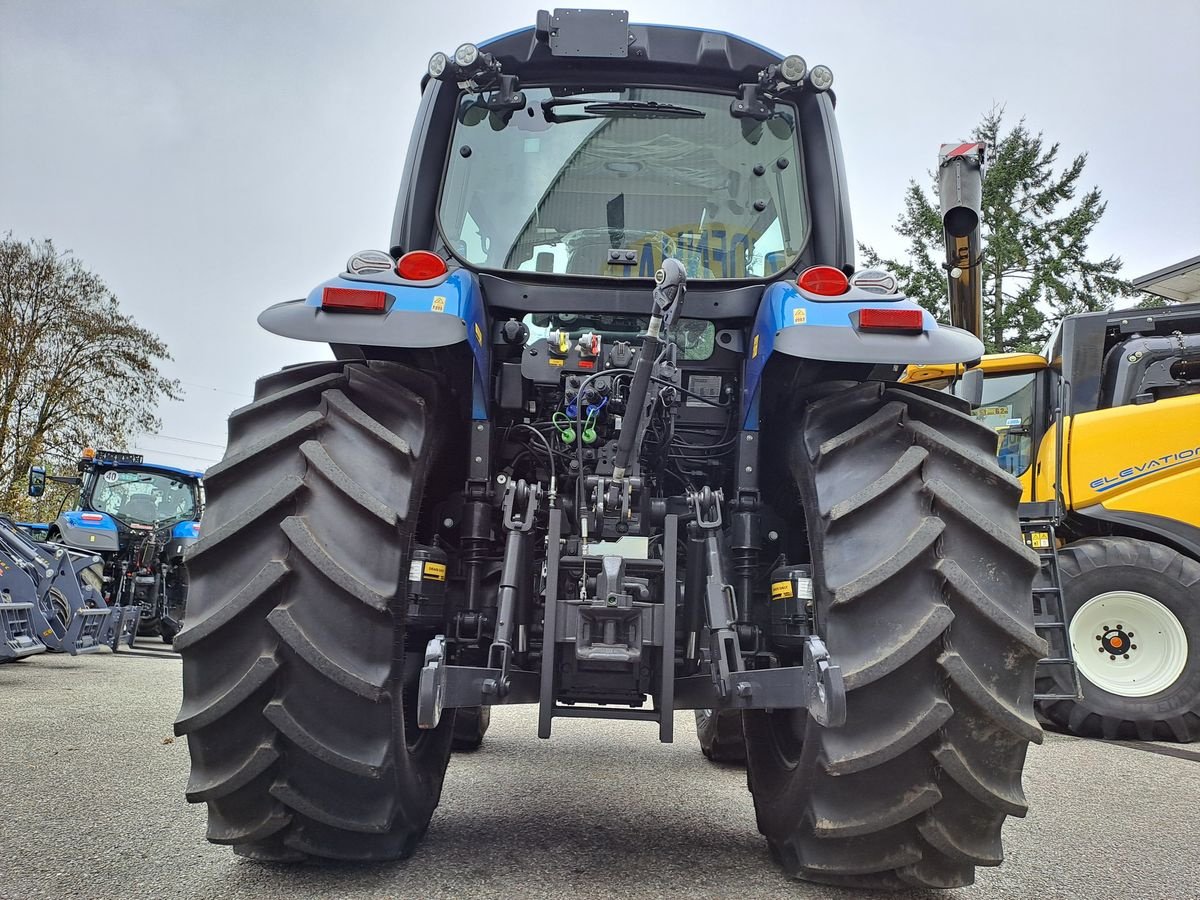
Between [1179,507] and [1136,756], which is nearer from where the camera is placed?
[1136,756]

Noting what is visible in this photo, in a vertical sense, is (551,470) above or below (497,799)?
above

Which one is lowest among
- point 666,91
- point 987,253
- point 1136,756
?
point 1136,756

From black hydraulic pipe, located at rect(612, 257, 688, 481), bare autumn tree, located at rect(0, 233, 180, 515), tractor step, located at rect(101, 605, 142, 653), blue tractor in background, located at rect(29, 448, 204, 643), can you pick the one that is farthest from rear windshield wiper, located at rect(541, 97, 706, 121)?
bare autumn tree, located at rect(0, 233, 180, 515)

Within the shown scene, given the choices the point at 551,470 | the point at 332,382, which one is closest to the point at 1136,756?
the point at 551,470

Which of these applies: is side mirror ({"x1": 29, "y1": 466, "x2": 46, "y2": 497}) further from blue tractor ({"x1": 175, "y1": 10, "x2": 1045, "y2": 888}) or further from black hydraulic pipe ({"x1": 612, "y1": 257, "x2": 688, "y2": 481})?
black hydraulic pipe ({"x1": 612, "y1": 257, "x2": 688, "y2": 481})

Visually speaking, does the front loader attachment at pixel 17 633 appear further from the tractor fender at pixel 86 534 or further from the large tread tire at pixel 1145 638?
the large tread tire at pixel 1145 638

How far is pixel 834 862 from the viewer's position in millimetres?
2369

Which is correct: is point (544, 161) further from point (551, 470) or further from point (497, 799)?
point (497, 799)

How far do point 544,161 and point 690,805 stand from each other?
8.13 ft

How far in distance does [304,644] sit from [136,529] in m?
12.8

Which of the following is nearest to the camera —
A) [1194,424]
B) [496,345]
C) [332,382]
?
[332,382]

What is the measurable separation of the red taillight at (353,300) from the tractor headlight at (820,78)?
5.39ft

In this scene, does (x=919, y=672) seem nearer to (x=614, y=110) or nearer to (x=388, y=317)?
(x=388, y=317)

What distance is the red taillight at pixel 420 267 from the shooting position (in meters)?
2.74
